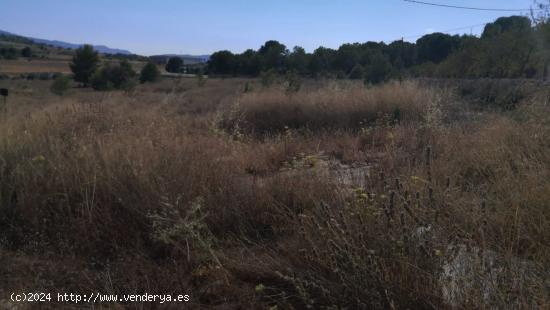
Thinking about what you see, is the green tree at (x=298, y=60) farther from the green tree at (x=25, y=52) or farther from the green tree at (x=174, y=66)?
the green tree at (x=25, y=52)

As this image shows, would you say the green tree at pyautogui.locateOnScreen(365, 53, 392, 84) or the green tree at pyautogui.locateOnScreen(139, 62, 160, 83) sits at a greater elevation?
the green tree at pyautogui.locateOnScreen(365, 53, 392, 84)

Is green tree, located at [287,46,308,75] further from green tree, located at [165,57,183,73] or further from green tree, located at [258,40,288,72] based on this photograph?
green tree, located at [165,57,183,73]

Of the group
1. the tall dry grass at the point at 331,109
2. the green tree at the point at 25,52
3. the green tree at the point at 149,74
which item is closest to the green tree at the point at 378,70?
the tall dry grass at the point at 331,109

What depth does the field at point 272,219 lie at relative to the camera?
7.42 ft

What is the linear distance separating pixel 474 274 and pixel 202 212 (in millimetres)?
2093

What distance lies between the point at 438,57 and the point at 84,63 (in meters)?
37.8

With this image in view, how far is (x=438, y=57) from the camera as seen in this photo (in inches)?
1235

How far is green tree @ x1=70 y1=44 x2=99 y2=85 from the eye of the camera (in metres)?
48.1

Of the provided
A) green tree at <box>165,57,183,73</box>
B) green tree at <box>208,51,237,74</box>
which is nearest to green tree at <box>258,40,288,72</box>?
green tree at <box>208,51,237,74</box>

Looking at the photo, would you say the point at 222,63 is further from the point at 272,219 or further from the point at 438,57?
the point at 272,219

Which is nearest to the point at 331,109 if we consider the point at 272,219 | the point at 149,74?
the point at 272,219

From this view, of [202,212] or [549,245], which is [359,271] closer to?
[549,245]

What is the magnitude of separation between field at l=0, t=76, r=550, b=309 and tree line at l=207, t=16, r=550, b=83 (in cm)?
1232

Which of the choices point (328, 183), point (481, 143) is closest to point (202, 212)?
point (328, 183)
